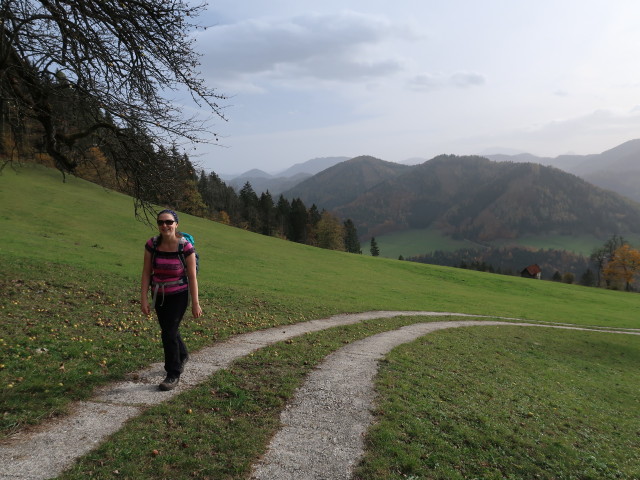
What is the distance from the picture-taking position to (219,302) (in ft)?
64.1

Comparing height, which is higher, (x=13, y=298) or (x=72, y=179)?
(x=72, y=179)

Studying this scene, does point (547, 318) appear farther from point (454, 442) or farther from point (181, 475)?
point (181, 475)

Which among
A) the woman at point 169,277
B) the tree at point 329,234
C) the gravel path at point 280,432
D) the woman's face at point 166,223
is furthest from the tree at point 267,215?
the woman's face at point 166,223

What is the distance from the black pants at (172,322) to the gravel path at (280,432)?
59 centimetres

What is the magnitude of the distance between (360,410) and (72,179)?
67.1 m

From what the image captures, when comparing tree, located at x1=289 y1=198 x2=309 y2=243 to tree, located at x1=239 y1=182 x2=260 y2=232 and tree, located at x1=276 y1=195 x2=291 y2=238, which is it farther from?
tree, located at x1=239 y1=182 x2=260 y2=232

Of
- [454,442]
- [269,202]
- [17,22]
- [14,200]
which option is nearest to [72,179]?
[14,200]

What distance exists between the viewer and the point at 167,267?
764cm

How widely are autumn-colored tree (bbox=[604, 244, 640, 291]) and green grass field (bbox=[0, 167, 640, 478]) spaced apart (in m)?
40.8

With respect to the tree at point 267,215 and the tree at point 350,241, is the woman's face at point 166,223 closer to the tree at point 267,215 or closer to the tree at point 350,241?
the tree at point 267,215

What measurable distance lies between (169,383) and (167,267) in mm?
2635

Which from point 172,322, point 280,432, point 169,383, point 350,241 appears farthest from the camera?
point 350,241

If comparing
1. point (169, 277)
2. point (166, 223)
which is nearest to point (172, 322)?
point (169, 277)

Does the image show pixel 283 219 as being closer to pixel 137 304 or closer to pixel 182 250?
pixel 137 304
